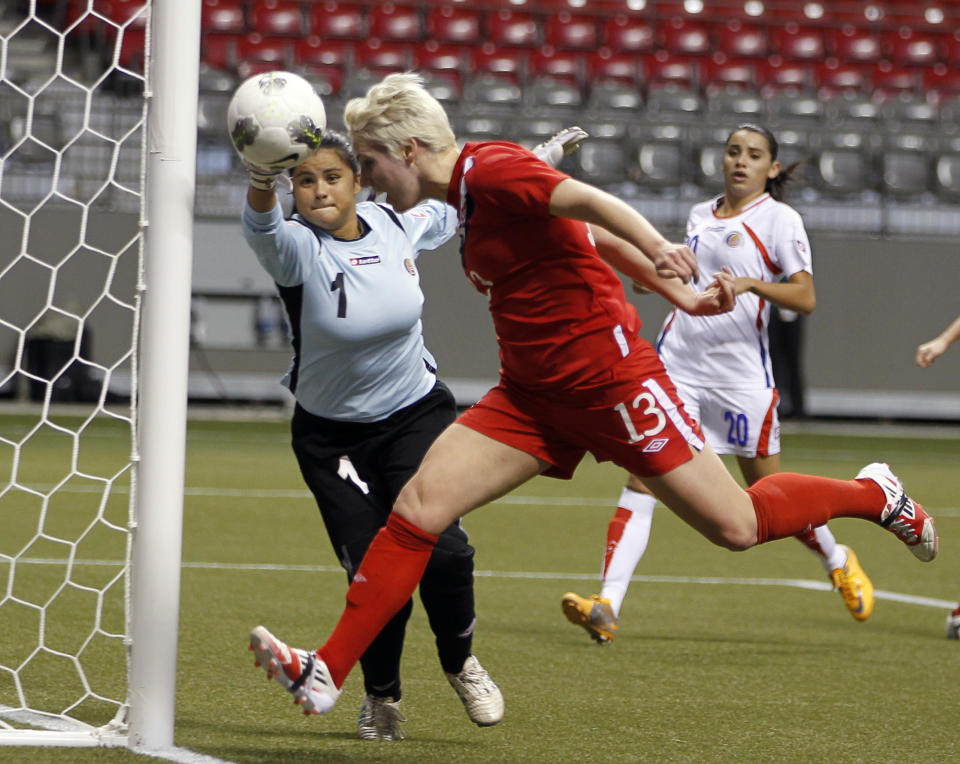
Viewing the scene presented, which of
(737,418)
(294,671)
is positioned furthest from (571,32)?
(294,671)

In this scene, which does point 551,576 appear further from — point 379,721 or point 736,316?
point 379,721

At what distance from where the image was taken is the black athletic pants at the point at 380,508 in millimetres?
3949

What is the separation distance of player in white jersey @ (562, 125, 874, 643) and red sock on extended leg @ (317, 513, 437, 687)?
2.63 m

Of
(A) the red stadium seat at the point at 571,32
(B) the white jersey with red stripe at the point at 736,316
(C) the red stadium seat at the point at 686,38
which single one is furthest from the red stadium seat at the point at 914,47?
(B) the white jersey with red stripe at the point at 736,316

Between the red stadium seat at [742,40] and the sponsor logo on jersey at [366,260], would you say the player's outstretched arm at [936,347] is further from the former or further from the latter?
the red stadium seat at [742,40]

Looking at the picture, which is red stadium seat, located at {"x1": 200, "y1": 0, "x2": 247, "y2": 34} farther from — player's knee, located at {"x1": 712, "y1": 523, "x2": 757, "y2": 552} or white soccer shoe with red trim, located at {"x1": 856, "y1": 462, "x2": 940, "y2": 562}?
player's knee, located at {"x1": 712, "y1": 523, "x2": 757, "y2": 552}

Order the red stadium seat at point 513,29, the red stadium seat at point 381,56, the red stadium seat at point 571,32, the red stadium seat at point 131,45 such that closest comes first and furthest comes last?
the red stadium seat at point 131,45 → the red stadium seat at point 381,56 → the red stadium seat at point 513,29 → the red stadium seat at point 571,32

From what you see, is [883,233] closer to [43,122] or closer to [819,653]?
[43,122]

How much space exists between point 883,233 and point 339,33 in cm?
759

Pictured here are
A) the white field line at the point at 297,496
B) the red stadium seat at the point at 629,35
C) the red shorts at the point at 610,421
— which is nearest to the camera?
the red shorts at the point at 610,421

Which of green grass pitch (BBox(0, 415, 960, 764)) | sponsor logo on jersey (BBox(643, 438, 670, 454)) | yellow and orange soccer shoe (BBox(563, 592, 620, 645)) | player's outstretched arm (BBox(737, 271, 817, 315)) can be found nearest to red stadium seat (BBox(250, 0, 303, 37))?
green grass pitch (BBox(0, 415, 960, 764))

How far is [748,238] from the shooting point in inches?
246

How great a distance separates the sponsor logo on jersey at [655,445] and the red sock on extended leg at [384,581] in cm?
56

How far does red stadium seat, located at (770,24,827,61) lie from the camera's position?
820 inches
